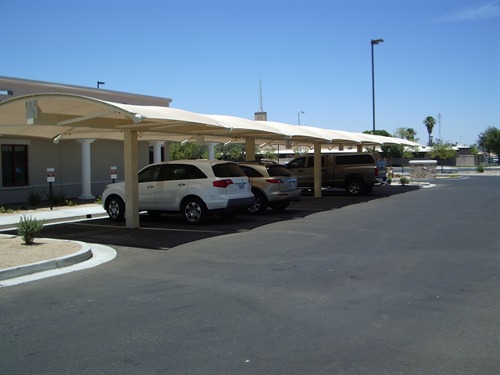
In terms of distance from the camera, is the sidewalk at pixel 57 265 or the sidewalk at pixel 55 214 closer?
the sidewalk at pixel 57 265

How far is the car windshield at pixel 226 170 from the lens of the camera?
1454 cm

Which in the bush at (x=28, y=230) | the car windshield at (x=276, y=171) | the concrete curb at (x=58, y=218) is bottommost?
the concrete curb at (x=58, y=218)

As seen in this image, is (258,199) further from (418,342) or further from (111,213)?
(418,342)

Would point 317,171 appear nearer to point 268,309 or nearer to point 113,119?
point 113,119

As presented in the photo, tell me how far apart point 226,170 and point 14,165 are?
10.2 meters

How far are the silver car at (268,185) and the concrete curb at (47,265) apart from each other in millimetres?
7968

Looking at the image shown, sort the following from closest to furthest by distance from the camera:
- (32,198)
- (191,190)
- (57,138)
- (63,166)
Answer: (191,190)
(57,138)
(32,198)
(63,166)

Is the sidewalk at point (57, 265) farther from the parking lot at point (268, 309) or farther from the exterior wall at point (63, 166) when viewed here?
the exterior wall at point (63, 166)

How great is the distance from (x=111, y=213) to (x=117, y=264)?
6.99 meters

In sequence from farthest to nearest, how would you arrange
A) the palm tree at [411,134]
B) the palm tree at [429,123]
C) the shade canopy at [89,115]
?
the palm tree at [429,123]
the palm tree at [411,134]
the shade canopy at [89,115]

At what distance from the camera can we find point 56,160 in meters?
Answer: 21.9

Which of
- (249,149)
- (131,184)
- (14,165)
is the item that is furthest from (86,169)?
(131,184)

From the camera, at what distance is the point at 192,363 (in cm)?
475

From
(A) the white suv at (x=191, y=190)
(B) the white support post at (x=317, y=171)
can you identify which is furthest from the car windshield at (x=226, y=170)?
(B) the white support post at (x=317, y=171)
